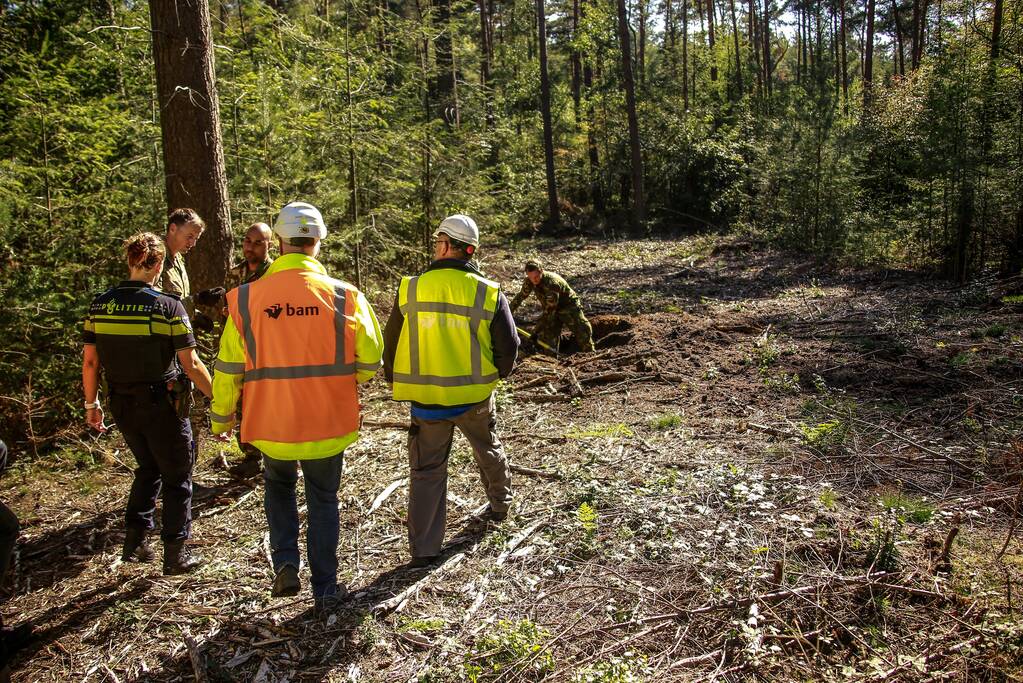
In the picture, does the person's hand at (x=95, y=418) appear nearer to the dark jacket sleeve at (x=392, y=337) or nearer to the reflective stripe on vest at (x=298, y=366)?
the reflective stripe on vest at (x=298, y=366)

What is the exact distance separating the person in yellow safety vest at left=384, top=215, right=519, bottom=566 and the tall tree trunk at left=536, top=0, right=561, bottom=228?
21523 millimetres

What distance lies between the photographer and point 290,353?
3492mm

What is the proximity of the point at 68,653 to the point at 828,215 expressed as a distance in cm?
1879

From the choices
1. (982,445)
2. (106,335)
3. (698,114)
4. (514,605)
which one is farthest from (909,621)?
(698,114)

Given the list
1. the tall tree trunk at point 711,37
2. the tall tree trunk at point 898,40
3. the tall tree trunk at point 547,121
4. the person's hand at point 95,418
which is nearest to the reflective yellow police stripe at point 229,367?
the person's hand at point 95,418

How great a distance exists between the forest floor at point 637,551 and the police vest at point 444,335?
1.09 metres

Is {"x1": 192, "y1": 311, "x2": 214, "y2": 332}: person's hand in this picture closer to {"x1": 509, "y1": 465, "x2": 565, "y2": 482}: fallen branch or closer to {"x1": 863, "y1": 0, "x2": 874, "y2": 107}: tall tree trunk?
{"x1": 509, "y1": 465, "x2": 565, "y2": 482}: fallen branch

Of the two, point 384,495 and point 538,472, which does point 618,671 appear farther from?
point 384,495

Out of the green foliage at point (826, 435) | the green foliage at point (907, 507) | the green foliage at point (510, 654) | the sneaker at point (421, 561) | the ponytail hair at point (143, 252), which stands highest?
the ponytail hair at point (143, 252)

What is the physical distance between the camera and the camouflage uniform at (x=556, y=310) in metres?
9.28

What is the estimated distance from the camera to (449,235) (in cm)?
414

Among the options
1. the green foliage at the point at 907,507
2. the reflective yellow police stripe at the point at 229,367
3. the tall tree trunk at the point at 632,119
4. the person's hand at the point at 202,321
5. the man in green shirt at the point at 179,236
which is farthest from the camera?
the tall tree trunk at the point at 632,119

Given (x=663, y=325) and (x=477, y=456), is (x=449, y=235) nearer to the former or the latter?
(x=477, y=456)

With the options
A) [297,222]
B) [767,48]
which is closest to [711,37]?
[767,48]
